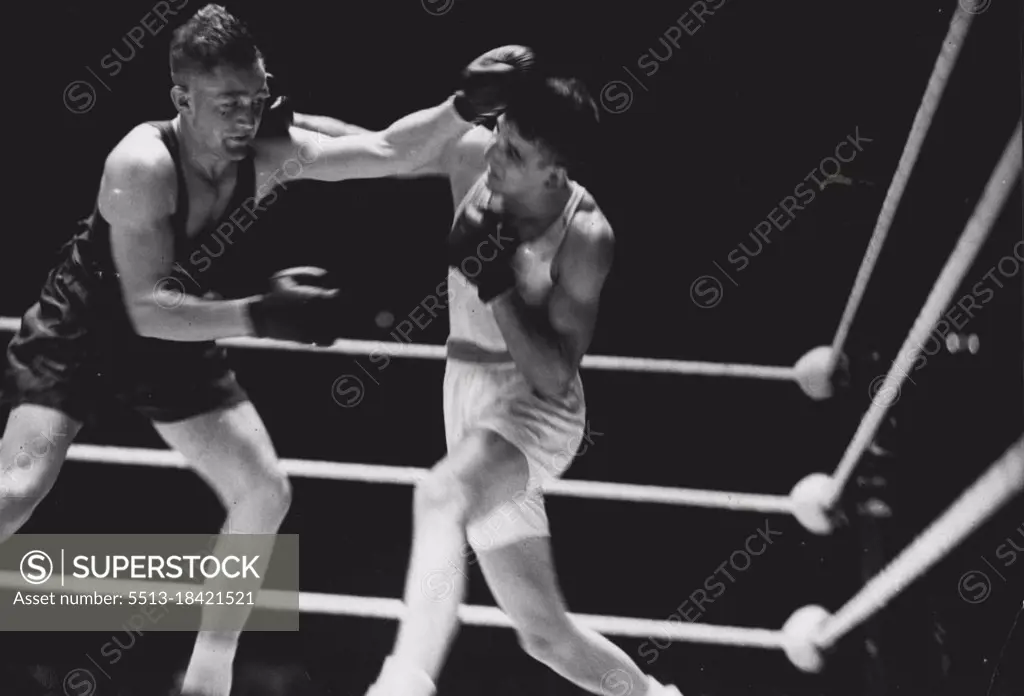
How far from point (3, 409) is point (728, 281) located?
1320 mm

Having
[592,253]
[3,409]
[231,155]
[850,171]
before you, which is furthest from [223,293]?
[850,171]

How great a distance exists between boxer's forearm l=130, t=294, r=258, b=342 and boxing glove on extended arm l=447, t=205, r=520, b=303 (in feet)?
1.22

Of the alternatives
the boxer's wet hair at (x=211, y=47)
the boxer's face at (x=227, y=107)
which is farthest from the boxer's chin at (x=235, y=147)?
the boxer's wet hair at (x=211, y=47)

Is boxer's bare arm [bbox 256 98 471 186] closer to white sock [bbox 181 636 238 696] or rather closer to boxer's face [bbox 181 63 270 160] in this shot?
boxer's face [bbox 181 63 270 160]

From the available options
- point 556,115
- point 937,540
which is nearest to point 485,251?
point 556,115

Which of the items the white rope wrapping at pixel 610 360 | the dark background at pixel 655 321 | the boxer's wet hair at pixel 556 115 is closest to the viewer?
the boxer's wet hair at pixel 556 115

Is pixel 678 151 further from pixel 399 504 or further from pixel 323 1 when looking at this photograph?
pixel 399 504

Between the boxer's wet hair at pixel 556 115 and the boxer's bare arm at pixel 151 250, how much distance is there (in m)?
0.55

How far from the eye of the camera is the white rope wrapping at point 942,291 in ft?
4.94

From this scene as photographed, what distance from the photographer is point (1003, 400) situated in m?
1.81

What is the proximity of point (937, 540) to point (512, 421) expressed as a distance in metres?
0.67

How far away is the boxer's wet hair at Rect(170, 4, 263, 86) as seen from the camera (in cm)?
179

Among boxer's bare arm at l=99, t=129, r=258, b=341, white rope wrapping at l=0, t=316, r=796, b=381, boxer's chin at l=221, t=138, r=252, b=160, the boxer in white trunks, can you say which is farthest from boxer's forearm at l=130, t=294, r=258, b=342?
the boxer in white trunks

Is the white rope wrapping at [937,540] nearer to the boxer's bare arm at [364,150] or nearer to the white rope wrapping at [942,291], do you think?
the white rope wrapping at [942,291]
